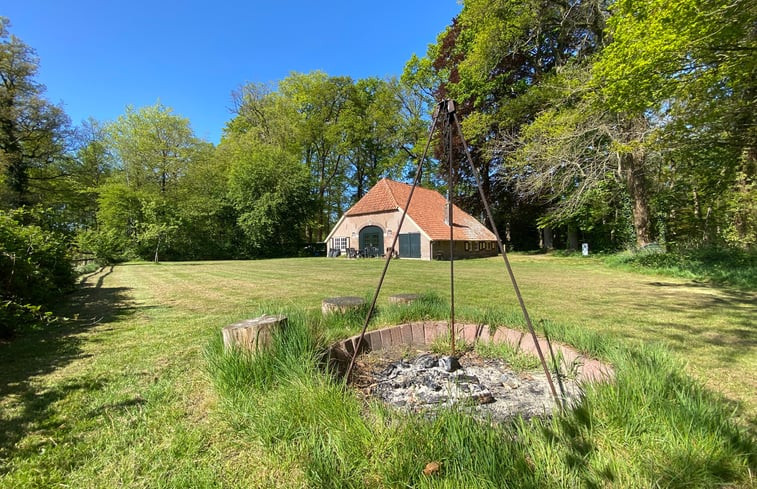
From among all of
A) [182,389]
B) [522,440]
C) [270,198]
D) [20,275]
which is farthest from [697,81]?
[270,198]

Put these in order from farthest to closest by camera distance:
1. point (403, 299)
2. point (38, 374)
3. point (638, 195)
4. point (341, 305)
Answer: point (638, 195) → point (403, 299) → point (341, 305) → point (38, 374)

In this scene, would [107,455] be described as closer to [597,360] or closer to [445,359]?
[445,359]

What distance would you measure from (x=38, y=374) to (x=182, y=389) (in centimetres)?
170

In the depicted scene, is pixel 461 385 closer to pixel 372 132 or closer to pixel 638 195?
pixel 638 195

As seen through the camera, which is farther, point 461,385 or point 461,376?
point 461,376

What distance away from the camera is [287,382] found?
8.55 feet

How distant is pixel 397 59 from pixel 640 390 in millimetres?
34417

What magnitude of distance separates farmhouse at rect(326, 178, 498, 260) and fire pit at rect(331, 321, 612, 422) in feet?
56.2

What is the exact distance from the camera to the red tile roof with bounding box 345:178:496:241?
22.2 meters

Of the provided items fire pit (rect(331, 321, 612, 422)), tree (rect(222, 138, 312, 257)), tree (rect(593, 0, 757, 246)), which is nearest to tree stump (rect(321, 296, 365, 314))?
fire pit (rect(331, 321, 612, 422))

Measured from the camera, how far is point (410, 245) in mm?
22156

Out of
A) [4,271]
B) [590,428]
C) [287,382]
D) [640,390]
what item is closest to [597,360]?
[640,390]

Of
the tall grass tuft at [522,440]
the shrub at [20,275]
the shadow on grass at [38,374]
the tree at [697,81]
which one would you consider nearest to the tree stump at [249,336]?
the tall grass tuft at [522,440]

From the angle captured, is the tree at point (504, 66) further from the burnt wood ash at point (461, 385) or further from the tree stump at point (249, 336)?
the tree stump at point (249, 336)
